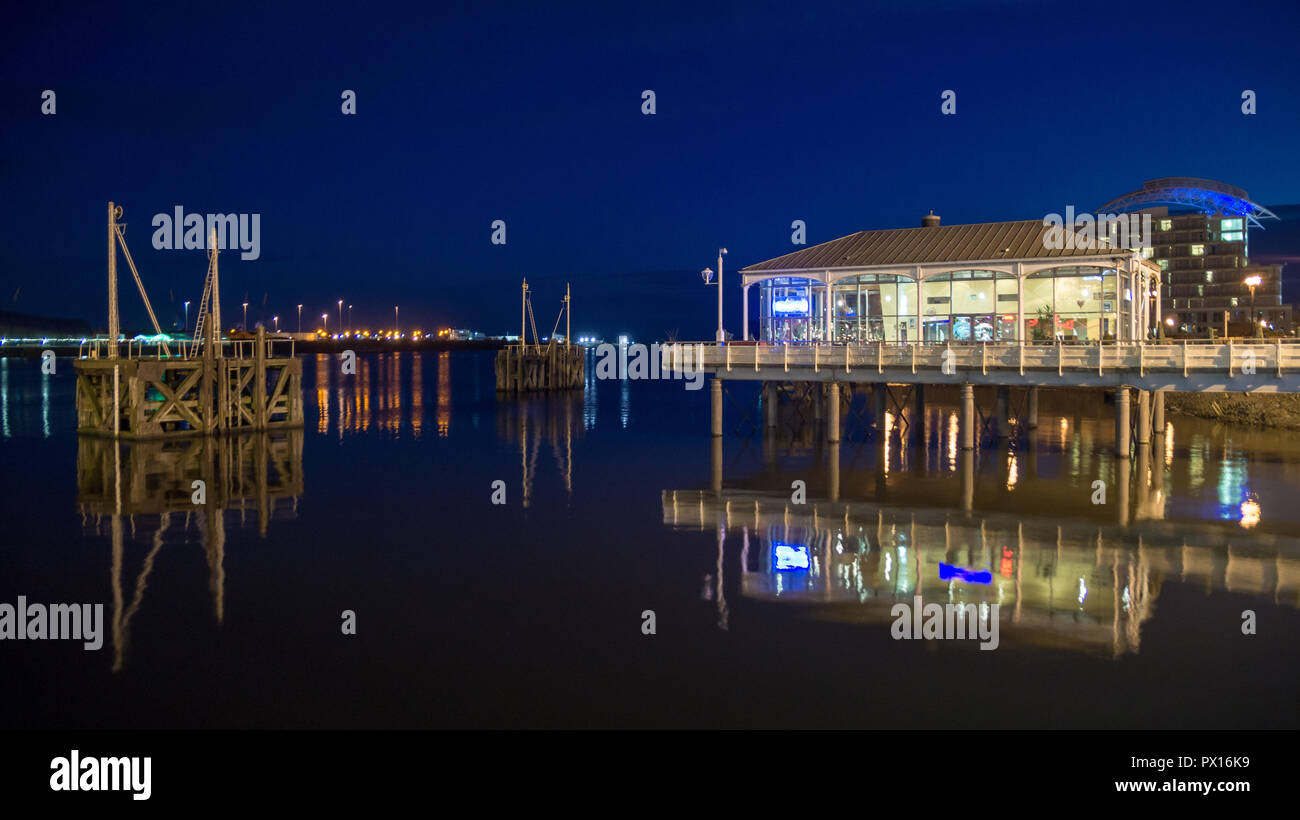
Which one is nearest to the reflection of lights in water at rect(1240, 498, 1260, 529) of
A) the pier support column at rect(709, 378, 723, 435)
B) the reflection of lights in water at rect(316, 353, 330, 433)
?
the pier support column at rect(709, 378, 723, 435)

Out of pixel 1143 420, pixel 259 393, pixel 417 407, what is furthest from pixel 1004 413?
pixel 417 407

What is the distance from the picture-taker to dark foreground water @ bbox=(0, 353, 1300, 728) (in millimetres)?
13031

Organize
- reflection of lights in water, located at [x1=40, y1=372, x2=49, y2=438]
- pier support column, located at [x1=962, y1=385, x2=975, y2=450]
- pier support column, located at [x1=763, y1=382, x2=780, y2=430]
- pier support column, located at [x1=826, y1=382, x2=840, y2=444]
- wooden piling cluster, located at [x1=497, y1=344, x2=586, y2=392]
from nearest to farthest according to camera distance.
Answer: pier support column, located at [x1=962, y1=385, x2=975, y2=450], pier support column, located at [x1=826, y1=382, x2=840, y2=444], pier support column, located at [x1=763, y1=382, x2=780, y2=430], reflection of lights in water, located at [x1=40, y1=372, x2=49, y2=438], wooden piling cluster, located at [x1=497, y1=344, x2=586, y2=392]

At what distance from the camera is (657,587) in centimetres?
1869

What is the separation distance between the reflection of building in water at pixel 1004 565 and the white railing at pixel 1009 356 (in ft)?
26.0

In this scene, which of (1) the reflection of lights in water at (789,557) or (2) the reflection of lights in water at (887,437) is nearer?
(1) the reflection of lights in water at (789,557)

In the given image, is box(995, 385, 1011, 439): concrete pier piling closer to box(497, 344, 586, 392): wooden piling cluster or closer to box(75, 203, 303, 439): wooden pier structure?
box(75, 203, 303, 439): wooden pier structure

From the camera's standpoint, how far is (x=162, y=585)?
1856cm

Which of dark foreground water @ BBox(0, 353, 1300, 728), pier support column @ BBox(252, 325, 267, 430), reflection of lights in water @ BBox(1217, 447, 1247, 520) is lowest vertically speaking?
dark foreground water @ BBox(0, 353, 1300, 728)

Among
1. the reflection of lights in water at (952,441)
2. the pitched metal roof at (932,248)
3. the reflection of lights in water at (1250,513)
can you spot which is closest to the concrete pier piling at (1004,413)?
the reflection of lights in water at (952,441)

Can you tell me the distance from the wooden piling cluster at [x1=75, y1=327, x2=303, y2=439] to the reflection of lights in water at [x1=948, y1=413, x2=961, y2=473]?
27.8 m

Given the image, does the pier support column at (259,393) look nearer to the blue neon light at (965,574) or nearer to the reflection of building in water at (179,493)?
the reflection of building in water at (179,493)

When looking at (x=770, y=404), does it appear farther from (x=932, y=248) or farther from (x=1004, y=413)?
(x=932, y=248)

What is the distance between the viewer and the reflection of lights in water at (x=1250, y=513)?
912 inches
